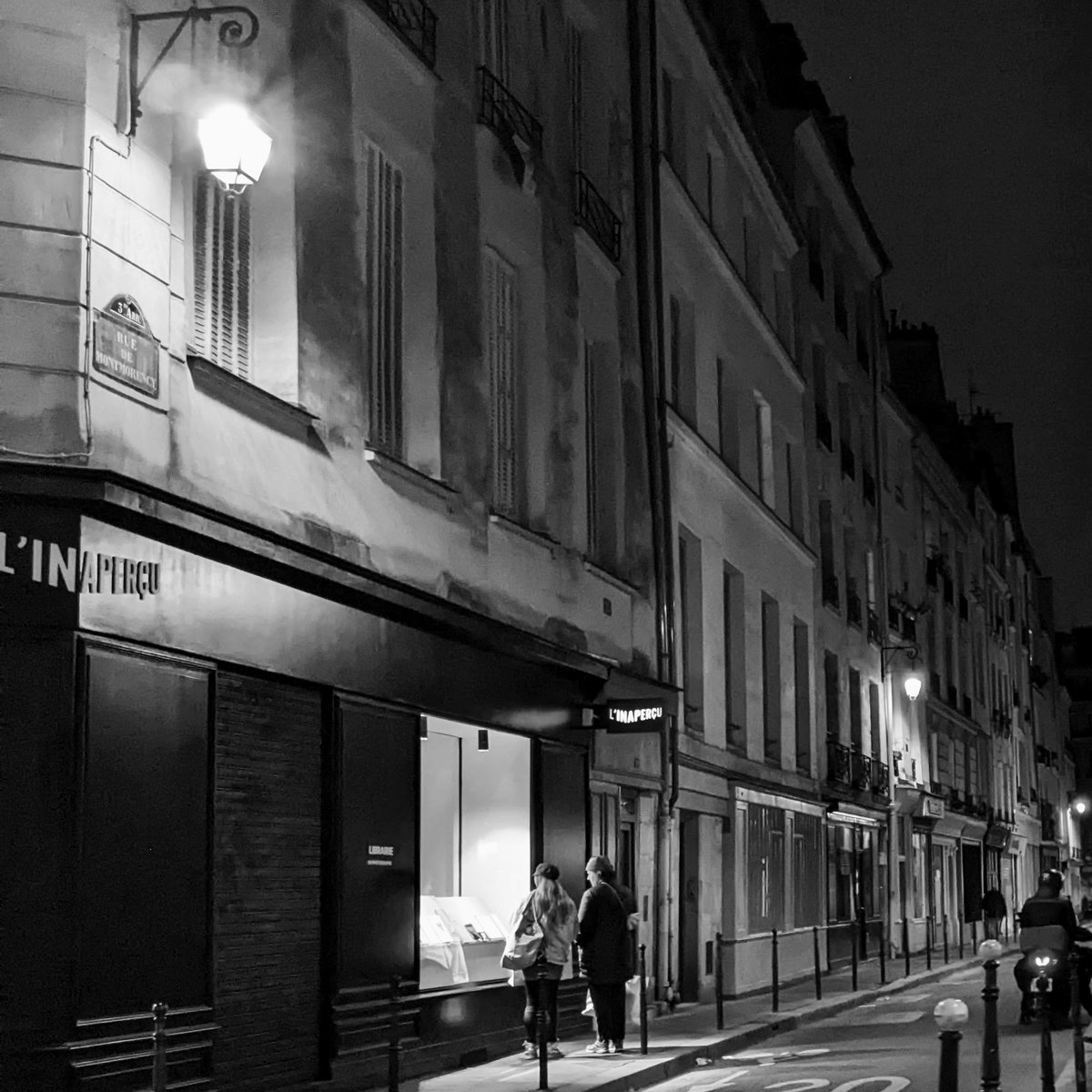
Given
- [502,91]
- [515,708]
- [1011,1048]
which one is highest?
[502,91]

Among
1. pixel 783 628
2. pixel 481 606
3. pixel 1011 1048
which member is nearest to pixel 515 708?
pixel 481 606

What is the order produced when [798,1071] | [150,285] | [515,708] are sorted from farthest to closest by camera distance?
[515,708]
[798,1071]
[150,285]

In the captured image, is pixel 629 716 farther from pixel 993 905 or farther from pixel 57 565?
pixel 993 905

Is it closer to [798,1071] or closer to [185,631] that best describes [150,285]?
[185,631]

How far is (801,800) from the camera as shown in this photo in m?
32.4

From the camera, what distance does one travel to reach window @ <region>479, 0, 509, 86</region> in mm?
18844

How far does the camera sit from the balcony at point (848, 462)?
40438 mm

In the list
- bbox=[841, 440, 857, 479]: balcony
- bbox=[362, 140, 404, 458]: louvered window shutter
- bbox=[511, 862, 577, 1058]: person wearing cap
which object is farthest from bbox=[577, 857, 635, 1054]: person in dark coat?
bbox=[841, 440, 857, 479]: balcony

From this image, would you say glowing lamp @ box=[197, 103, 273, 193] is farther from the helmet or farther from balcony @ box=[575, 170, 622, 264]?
the helmet

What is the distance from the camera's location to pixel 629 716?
1994cm

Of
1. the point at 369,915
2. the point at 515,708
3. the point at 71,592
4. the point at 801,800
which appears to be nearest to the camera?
the point at 71,592

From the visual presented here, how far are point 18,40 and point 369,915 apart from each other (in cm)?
679

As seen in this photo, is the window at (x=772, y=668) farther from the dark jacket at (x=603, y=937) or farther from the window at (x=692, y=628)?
the dark jacket at (x=603, y=937)

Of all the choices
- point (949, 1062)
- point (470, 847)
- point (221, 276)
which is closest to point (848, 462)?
point (470, 847)
